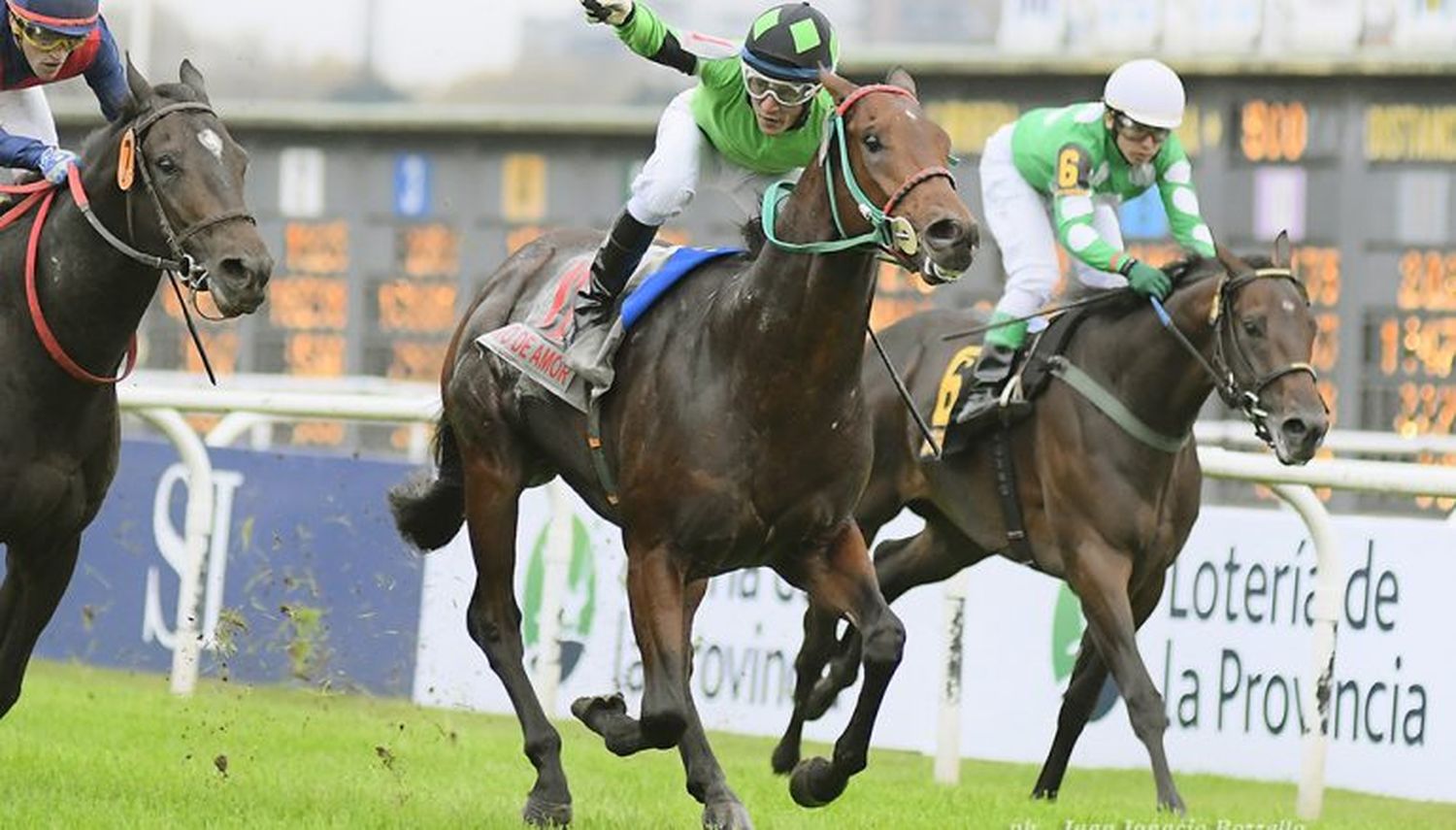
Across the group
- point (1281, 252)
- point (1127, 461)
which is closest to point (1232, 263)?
point (1281, 252)

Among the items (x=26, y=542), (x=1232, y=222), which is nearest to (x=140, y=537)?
(x=26, y=542)

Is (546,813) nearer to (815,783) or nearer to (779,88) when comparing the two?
(815,783)

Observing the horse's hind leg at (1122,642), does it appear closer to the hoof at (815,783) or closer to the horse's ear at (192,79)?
the hoof at (815,783)

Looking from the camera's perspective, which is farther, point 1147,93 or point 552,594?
point 552,594

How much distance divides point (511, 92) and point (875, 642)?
9910 mm

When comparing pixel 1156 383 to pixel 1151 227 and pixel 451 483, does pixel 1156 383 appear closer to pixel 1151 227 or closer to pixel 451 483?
pixel 451 483

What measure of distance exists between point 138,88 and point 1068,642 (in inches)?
150

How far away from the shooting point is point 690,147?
214 inches

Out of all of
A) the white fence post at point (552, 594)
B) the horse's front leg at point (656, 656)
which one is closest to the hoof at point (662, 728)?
the horse's front leg at point (656, 656)

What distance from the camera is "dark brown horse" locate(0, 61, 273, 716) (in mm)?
5102

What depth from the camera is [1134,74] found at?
22.3 feet

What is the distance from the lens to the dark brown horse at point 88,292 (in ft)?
16.7

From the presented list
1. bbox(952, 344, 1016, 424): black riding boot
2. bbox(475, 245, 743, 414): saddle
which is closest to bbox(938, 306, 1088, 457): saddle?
bbox(952, 344, 1016, 424): black riding boot

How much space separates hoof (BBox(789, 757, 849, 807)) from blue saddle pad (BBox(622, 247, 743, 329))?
0.96 metres
